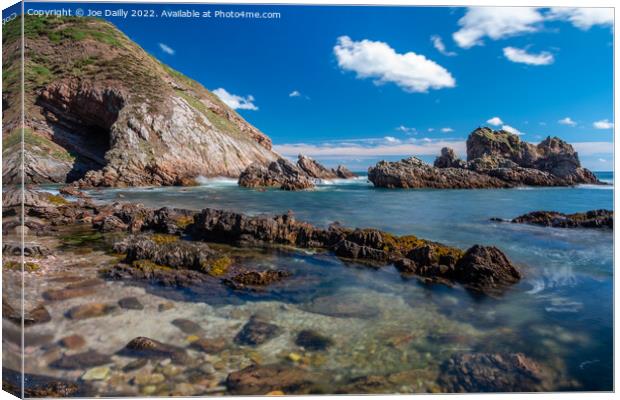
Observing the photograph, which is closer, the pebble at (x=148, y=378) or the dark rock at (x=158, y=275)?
the pebble at (x=148, y=378)

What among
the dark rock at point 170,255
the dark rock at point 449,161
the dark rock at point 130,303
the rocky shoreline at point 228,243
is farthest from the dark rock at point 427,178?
the dark rock at point 130,303

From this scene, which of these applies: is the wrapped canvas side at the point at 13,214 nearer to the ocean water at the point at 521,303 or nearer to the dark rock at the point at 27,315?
the dark rock at the point at 27,315

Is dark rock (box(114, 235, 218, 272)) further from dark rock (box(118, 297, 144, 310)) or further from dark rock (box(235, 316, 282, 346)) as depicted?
dark rock (box(235, 316, 282, 346))

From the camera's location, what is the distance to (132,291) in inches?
288

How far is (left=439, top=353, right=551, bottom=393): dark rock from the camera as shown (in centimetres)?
452

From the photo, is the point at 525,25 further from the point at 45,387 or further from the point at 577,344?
the point at 45,387

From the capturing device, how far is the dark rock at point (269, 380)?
4.40 metres

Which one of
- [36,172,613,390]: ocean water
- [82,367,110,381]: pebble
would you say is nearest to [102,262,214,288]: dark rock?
[36,172,613,390]: ocean water

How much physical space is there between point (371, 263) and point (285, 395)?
5.94m

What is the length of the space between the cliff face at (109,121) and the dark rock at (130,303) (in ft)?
110

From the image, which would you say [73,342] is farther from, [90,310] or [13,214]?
[13,214]

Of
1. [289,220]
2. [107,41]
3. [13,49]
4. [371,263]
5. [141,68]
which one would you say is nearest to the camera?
[13,49]

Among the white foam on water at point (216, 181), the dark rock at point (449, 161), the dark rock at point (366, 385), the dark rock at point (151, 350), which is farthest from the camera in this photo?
the dark rock at point (449, 161)

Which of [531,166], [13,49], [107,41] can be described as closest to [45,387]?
[13,49]
